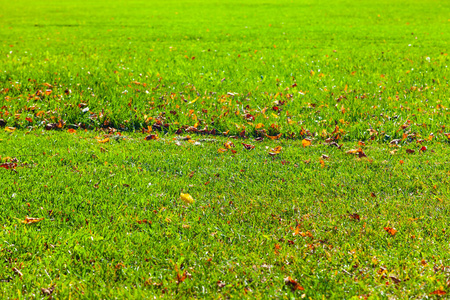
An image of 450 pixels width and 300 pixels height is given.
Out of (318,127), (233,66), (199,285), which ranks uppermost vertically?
(233,66)

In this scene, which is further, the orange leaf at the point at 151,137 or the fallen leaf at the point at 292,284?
the orange leaf at the point at 151,137

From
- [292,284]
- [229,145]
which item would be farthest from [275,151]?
[292,284]

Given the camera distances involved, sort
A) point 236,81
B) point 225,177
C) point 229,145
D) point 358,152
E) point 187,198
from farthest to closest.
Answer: point 236,81 < point 229,145 < point 358,152 < point 225,177 < point 187,198

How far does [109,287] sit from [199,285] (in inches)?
23.2

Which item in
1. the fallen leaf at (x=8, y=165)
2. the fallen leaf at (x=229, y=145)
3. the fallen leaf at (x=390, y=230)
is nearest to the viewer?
the fallen leaf at (x=390, y=230)

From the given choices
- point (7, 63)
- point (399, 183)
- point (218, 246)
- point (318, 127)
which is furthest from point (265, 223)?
point (7, 63)

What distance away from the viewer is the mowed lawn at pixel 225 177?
2.50 metres

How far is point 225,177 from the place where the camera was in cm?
394

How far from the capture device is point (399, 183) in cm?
376

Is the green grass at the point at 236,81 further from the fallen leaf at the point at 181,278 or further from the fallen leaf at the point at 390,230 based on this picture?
the fallen leaf at the point at 181,278

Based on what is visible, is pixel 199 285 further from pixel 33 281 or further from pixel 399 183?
pixel 399 183

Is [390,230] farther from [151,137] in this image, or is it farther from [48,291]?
[151,137]

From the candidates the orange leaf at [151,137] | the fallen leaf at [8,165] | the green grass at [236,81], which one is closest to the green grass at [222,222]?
the fallen leaf at [8,165]

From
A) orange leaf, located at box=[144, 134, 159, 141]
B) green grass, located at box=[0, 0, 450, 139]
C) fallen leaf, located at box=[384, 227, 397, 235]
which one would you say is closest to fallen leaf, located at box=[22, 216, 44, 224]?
orange leaf, located at box=[144, 134, 159, 141]
